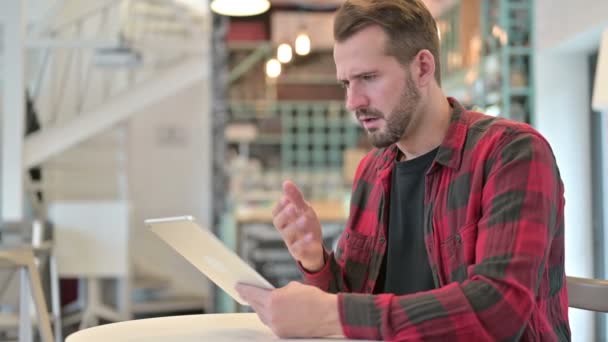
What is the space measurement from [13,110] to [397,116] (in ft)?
15.8

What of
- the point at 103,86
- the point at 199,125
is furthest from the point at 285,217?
the point at 199,125

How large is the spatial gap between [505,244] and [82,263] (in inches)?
257

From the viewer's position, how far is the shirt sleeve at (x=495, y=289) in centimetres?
123

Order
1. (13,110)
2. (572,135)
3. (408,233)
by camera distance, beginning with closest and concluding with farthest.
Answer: (408,233) < (572,135) < (13,110)

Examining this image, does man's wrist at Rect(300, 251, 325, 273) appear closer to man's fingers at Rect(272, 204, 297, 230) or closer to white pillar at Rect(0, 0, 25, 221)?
man's fingers at Rect(272, 204, 297, 230)

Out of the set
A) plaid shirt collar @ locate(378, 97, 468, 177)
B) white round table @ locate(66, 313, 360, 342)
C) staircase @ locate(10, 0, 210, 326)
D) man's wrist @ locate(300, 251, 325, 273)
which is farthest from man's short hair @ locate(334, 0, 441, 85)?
staircase @ locate(10, 0, 210, 326)

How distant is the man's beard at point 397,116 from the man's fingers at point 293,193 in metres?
0.18

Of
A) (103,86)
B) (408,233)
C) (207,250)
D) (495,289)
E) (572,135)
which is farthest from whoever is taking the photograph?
(103,86)

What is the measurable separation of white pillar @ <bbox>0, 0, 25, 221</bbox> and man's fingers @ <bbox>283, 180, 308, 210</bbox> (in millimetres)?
4657

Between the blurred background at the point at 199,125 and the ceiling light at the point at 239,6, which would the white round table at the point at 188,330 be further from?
the ceiling light at the point at 239,6

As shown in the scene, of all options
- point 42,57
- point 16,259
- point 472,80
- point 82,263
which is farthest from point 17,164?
point 472,80

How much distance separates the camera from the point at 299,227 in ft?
5.10

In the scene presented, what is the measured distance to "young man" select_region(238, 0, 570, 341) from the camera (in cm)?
124

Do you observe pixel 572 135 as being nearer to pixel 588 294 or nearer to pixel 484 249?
pixel 588 294
